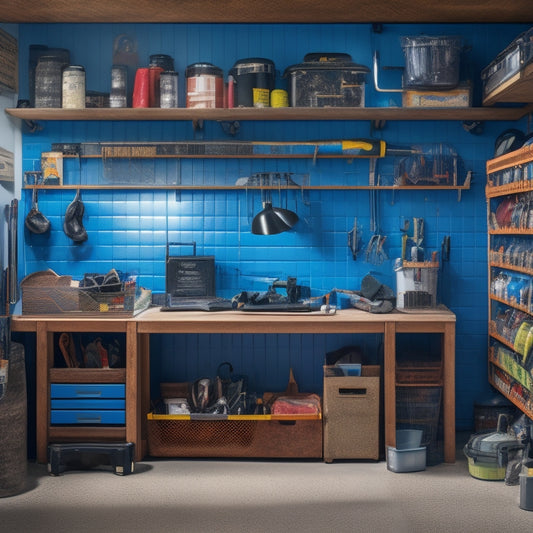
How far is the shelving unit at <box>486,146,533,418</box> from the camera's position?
4094 millimetres

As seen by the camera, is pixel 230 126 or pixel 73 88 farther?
pixel 230 126

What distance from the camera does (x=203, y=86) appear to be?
4.80 metres

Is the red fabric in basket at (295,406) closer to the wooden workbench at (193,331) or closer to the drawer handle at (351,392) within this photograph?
the drawer handle at (351,392)

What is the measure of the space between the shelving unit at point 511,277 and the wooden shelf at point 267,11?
916mm

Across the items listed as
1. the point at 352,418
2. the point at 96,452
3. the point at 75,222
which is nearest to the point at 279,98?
the point at 75,222

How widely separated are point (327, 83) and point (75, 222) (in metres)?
1.87

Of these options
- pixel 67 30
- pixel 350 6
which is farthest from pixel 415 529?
pixel 67 30

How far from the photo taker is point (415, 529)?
3.50 m

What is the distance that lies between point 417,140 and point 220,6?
1.54 m

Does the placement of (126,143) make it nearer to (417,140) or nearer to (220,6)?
(220,6)

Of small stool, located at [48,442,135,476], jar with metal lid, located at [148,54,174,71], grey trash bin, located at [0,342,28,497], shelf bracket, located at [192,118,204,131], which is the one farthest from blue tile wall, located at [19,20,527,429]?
grey trash bin, located at [0,342,28,497]

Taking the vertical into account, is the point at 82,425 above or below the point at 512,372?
below

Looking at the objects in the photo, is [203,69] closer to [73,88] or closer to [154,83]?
[154,83]

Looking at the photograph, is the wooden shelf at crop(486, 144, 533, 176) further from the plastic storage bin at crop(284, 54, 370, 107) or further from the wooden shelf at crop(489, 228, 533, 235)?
the plastic storage bin at crop(284, 54, 370, 107)
